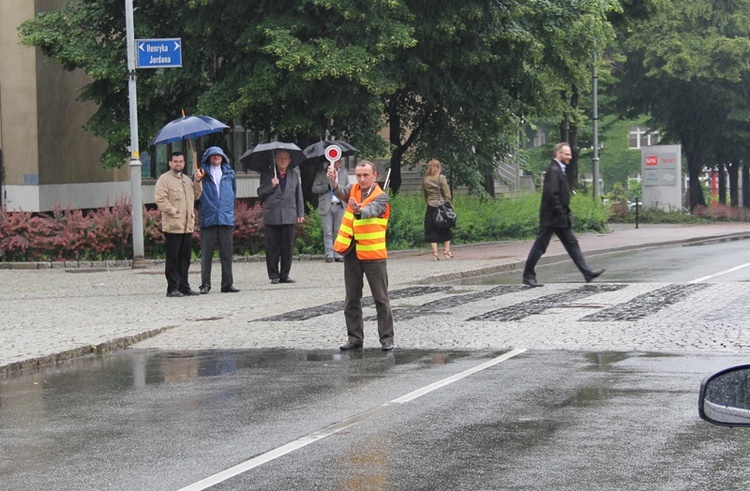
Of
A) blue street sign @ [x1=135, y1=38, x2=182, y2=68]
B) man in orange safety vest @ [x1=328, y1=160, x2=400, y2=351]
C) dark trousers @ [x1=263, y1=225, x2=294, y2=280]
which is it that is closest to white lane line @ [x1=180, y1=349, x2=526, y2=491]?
man in orange safety vest @ [x1=328, y1=160, x2=400, y2=351]

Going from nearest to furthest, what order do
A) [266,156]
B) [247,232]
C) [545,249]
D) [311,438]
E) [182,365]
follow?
[311,438]
[182,365]
[545,249]
[266,156]
[247,232]

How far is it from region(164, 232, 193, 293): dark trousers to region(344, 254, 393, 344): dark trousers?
5.98m

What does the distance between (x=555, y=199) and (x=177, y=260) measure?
5.25m

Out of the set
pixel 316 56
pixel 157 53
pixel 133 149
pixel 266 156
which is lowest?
pixel 266 156

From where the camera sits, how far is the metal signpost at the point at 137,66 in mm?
21156

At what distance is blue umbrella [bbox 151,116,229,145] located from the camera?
19.0 meters

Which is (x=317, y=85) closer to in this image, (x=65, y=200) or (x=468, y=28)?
(x=468, y=28)

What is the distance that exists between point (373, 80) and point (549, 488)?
64.4 ft

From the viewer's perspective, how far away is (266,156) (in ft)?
68.5

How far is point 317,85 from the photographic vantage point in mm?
26016

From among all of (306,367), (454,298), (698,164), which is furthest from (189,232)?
(698,164)

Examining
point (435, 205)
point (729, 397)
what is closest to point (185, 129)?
point (435, 205)

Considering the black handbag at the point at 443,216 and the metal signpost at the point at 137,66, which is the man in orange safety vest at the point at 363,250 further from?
the black handbag at the point at 443,216

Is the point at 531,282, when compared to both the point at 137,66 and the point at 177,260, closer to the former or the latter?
the point at 177,260
